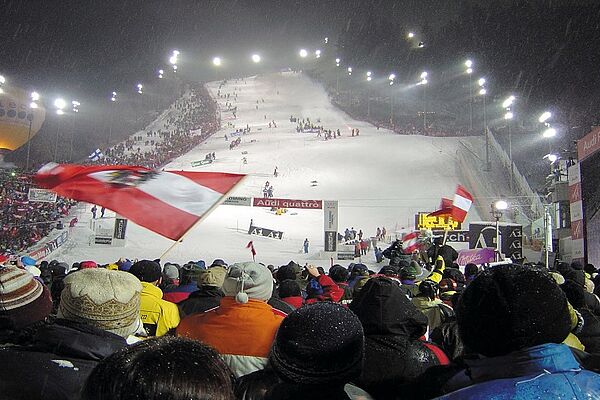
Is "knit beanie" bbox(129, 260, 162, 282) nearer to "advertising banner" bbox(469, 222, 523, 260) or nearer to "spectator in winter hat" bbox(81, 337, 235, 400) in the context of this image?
"spectator in winter hat" bbox(81, 337, 235, 400)

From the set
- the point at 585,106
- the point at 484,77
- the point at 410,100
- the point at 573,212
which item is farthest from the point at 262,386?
the point at 410,100

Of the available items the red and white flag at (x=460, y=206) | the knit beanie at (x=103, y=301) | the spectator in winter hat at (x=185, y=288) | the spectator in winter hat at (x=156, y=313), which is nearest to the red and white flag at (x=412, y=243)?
the red and white flag at (x=460, y=206)

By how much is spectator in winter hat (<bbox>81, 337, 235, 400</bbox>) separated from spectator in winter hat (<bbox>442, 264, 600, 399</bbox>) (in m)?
0.63

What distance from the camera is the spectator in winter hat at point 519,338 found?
125 cm

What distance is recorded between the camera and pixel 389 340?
225 cm

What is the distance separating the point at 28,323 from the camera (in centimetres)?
189

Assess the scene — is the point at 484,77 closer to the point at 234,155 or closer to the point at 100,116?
the point at 234,155

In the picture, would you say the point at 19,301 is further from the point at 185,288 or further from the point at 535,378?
the point at 185,288

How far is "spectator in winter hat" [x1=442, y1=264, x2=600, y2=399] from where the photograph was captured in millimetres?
1252

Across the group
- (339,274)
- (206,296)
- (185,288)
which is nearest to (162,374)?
(206,296)

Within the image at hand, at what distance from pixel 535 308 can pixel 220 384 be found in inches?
32.1

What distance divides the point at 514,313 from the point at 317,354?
1.74 feet

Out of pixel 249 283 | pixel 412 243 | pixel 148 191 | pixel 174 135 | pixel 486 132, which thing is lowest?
pixel 249 283

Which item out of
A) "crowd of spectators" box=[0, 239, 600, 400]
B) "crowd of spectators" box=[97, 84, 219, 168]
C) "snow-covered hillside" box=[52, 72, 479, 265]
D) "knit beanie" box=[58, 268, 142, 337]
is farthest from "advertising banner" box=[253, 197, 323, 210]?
"knit beanie" box=[58, 268, 142, 337]
